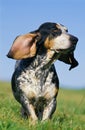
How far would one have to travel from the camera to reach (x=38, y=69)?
12.0m

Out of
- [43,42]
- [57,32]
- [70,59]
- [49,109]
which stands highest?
[57,32]

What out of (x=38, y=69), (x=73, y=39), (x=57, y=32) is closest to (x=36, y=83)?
(x=38, y=69)

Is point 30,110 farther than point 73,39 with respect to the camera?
Yes

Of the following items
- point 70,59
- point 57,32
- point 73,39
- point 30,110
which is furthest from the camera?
point 70,59

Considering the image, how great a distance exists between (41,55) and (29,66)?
1.04 feet

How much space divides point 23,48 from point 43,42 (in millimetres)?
395

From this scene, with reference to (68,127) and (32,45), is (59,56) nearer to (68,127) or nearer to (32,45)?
(32,45)

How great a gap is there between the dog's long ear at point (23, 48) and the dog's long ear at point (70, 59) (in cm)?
73

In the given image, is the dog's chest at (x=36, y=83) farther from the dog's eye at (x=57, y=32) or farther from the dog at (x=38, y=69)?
the dog's eye at (x=57, y=32)

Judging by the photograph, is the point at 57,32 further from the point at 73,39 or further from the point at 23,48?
the point at 23,48

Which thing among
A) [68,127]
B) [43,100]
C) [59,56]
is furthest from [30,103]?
[68,127]

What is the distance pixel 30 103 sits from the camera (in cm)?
1198

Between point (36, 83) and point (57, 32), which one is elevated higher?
point (57, 32)

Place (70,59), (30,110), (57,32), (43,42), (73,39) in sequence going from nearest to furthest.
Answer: (73,39) → (57,32) → (43,42) → (30,110) → (70,59)
